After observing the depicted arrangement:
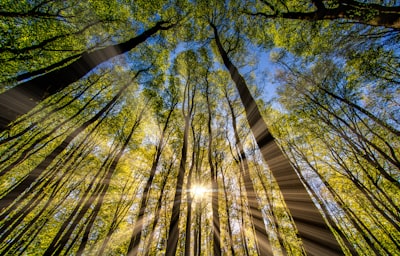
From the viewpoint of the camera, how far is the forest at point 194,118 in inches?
207

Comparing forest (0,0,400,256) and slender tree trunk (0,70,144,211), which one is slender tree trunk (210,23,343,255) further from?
slender tree trunk (0,70,144,211)

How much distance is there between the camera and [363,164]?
882 centimetres

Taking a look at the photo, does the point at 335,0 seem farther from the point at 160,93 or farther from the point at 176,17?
the point at 160,93

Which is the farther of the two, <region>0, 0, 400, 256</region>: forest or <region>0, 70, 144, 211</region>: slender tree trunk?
<region>0, 70, 144, 211</region>: slender tree trunk

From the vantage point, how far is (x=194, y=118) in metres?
10.8

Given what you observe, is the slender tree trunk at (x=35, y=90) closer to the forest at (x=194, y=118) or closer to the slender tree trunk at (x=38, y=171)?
the forest at (x=194, y=118)

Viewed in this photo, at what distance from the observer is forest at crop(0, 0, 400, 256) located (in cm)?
527

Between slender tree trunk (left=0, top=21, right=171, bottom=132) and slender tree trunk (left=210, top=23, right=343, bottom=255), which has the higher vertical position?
slender tree trunk (left=0, top=21, right=171, bottom=132)

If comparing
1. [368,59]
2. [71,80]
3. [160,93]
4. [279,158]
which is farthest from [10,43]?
[368,59]

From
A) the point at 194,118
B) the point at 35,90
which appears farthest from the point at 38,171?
the point at 194,118

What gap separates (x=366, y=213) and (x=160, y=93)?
1797cm

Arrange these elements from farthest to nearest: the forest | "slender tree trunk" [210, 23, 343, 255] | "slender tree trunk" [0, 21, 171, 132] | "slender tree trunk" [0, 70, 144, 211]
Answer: "slender tree trunk" [0, 70, 144, 211], the forest, "slender tree trunk" [0, 21, 171, 132], "slender tree trunk" [210, 23, 343, 255]

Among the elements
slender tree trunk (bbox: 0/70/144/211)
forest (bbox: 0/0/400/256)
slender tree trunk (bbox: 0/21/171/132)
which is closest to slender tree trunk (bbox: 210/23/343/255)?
forest (bbox: 0/0/400/256)

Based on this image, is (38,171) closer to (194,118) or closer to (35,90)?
(35,90)
